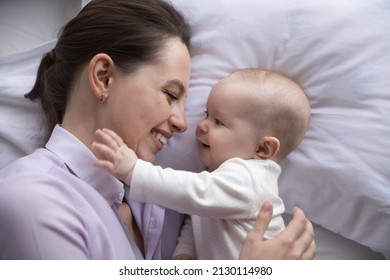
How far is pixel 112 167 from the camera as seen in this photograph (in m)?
0.95

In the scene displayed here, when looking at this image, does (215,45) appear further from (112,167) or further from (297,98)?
(112,167)

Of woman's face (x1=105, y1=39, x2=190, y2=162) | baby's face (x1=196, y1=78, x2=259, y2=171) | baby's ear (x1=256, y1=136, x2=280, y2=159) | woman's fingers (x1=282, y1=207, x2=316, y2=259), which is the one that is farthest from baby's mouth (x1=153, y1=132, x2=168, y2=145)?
woman's fingers (x1=282, y1=207, x2=316, y2=259)

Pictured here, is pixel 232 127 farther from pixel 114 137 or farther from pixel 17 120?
pixel 17 120

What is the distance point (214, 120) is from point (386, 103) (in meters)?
0.43

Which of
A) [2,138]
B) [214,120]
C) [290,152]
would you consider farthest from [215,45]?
[2,138]

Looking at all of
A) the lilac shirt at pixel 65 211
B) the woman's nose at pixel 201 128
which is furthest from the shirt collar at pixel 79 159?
the woman's nose at pixel 201 128

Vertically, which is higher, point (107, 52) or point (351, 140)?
point (107, 52)

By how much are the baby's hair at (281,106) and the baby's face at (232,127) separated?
29 millimetres

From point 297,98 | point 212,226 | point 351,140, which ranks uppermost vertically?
point 297,98

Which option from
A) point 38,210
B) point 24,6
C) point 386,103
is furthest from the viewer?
point 24,6

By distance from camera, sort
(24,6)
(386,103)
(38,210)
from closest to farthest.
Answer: (38,210) → (386,103) → (24,6)

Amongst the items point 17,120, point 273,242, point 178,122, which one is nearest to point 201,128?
point 178,122

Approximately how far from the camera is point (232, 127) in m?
1.08

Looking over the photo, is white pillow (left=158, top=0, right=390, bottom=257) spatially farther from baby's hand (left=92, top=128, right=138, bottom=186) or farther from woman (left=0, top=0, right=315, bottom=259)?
baby's hand (left=92, top=128, right=138, bottom=186)
